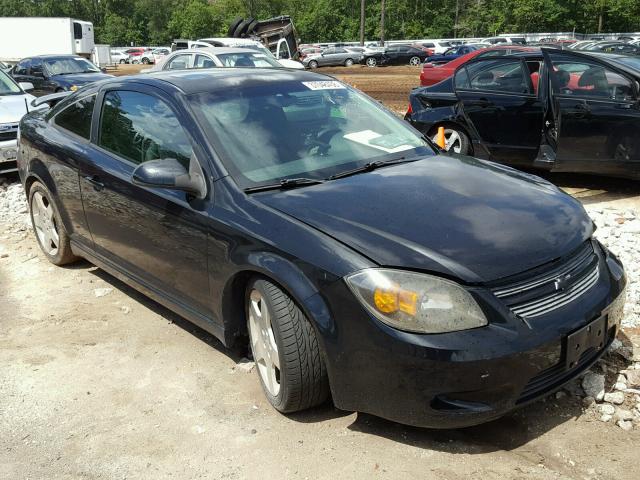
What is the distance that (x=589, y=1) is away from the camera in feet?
222

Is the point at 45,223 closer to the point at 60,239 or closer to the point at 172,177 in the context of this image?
the point at 60,239

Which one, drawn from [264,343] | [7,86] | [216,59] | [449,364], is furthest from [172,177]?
[216,59]

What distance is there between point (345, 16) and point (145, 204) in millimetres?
89440

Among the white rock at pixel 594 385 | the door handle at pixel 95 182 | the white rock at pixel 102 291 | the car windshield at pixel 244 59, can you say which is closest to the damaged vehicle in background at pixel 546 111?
the white rock at pixel 594 385

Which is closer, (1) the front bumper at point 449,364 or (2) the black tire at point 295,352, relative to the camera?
(1) the front bumper at point 449,364

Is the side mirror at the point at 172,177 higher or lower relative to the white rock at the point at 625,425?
higher

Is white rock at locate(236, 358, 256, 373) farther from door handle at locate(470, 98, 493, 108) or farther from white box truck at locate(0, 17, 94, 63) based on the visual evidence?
white box truck at locate(0, 17, 94, 63)

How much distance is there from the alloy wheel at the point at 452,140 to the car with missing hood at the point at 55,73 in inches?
422

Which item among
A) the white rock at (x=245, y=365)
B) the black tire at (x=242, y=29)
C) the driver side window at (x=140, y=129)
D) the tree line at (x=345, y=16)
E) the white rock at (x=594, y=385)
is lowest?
the white rock at (x=245, y=365)

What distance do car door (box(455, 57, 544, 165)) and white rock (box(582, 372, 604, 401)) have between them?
4.07 meters

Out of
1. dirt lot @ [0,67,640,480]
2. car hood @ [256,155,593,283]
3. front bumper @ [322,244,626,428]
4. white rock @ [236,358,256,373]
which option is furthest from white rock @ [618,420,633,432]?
white rock @ [236,358,256,373]

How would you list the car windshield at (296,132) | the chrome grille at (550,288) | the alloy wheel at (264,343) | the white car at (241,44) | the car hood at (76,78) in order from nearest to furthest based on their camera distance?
the chrome grille at (550,288) < the alloy wheel at (264,343) < the car windshield at (296,132) < the white car at (241,44) < the car hood at (76,78)

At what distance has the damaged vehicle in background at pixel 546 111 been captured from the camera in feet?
21.1

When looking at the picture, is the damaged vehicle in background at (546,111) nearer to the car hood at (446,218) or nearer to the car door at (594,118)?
the car door at (594,118)
